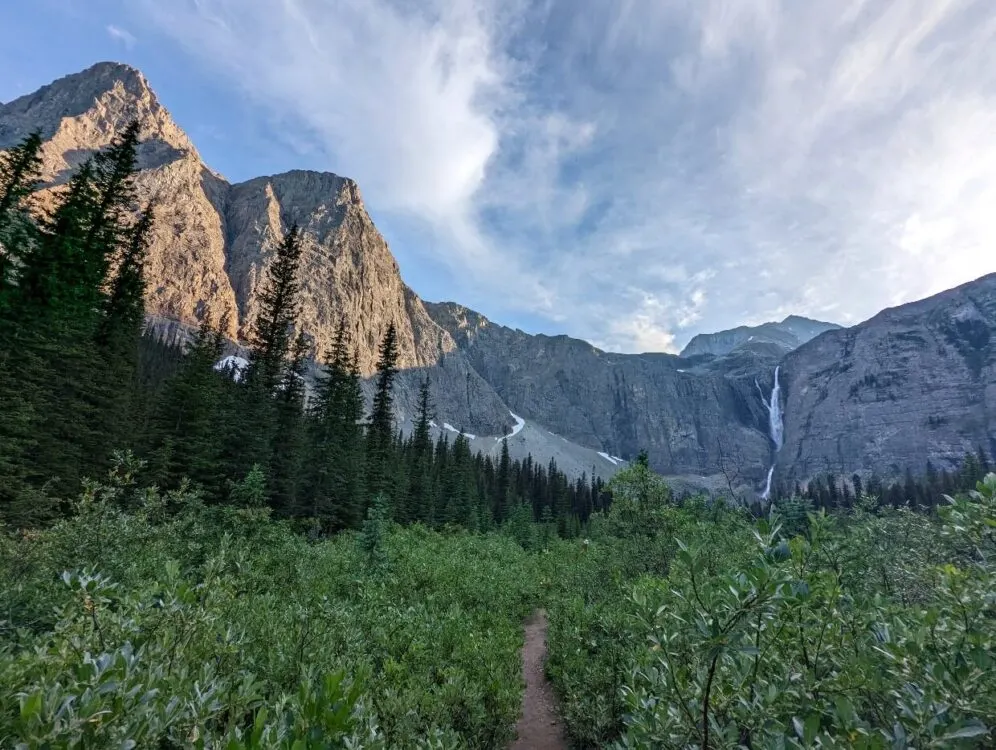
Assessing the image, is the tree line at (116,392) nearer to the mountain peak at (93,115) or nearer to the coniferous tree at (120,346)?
the coniferous tree at (120,346)

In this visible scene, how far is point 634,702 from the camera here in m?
3.57

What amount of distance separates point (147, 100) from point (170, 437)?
198 m

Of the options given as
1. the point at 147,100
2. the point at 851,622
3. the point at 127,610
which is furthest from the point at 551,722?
the point at 147,100

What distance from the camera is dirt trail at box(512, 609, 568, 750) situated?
10.3m

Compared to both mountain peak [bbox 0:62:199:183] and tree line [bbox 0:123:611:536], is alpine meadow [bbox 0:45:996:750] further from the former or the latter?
mountain peak [bbox 0:62:199:183]

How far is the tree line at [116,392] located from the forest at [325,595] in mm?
156

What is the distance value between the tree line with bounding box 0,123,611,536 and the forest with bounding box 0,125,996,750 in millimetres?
156

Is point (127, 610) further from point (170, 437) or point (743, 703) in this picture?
point (170, 437)

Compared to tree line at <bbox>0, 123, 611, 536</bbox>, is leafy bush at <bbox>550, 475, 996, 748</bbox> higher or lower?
lower

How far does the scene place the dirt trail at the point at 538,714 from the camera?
1031 centimetres

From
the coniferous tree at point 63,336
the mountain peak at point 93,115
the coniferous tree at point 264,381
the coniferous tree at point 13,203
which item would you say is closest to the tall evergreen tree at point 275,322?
the coniferous tree at point 264,381

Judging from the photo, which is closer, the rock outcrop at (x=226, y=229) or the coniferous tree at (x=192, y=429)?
the coniferous tree at (x=192, y=429)

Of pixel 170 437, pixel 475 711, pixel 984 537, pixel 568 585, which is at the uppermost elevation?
pixel 170 437

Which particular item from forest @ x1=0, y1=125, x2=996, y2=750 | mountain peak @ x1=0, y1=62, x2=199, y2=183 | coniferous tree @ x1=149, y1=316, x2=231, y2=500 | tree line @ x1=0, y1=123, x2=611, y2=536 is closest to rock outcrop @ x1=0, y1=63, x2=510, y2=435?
mountain peak @ x1=0, y1=62, x2=199, y2=183
